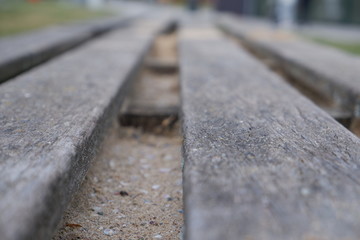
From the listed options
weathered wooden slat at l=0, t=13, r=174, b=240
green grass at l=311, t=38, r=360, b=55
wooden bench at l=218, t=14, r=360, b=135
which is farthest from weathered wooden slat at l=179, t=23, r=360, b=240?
green grass at l=311, t=38, r=360, b=55

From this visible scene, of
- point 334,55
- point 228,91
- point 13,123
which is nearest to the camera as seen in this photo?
point 13,123

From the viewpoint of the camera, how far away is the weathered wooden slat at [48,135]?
0.59 meters

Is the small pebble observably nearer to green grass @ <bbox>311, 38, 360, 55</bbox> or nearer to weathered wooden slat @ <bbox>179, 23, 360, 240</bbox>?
weathered wooden slat @ <bbox>179, 23, 360, 240</bbox>

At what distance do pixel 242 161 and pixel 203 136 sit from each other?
0.15 metres

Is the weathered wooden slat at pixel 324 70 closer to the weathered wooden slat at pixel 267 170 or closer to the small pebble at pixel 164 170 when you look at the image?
the weathered wooden slat at pixel 267 170

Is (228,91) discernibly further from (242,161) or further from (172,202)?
(242,161)

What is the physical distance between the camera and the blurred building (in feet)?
21.5

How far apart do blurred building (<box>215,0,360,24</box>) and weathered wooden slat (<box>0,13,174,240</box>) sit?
173 inches

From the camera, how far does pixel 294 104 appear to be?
44.8 inches

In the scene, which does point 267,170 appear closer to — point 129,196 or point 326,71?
point 129,196

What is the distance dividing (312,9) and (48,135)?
7.96m

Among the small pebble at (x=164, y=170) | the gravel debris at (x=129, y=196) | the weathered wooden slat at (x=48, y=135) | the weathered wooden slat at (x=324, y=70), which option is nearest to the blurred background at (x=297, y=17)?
the weathered wooden slat at (x=324, y=70)

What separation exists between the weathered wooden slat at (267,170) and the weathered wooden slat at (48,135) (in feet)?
0.80

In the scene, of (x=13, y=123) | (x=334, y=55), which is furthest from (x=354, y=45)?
(x=13, y=123)
